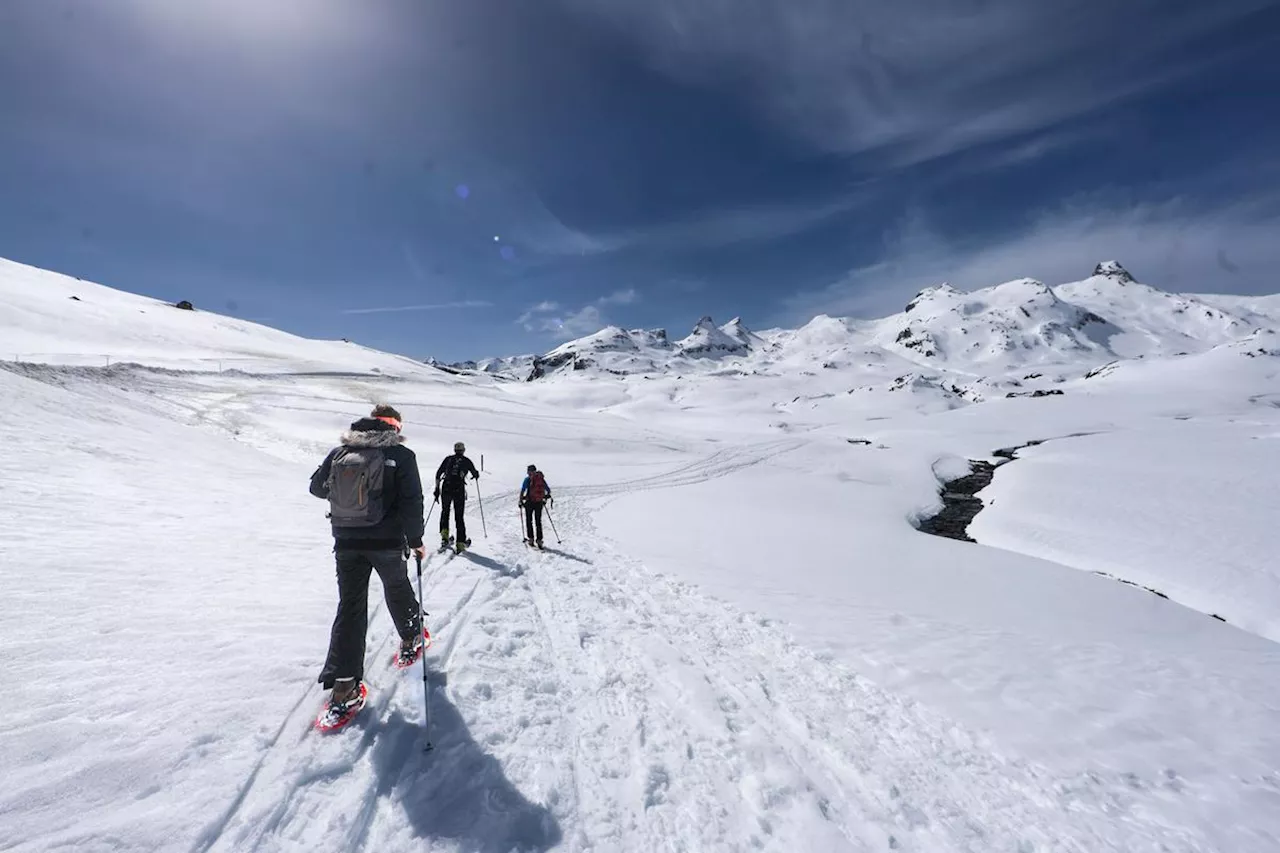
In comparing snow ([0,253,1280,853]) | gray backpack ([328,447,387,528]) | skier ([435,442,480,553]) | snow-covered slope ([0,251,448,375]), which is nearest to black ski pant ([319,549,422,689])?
gray backpack ([328,447,387,528])

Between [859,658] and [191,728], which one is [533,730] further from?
[859,658]

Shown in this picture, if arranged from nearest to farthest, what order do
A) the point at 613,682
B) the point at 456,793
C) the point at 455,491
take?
the point at 456,793, the point at 613,682, the point at 455,491

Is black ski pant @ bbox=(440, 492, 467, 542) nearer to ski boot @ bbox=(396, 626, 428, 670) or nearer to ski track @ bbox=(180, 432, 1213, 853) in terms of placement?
ski track @ bbox=(180, 432, 1213, 853)

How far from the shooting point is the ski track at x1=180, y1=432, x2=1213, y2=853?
3.85 m

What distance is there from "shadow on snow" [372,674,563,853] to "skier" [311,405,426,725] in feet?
2.15

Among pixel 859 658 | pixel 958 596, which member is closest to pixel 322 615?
pixel 859 658

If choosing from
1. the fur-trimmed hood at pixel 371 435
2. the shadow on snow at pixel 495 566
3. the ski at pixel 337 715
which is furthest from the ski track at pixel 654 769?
the shadow on snow at pixel 495 566

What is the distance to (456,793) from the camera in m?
4.05

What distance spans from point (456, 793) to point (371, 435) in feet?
10.4

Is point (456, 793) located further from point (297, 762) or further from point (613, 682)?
point (613, 682)

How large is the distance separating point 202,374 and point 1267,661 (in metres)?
66.4

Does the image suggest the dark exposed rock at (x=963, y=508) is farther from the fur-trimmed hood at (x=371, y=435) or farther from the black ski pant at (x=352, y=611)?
the fur-trimmed hood at (x=371, y=435)

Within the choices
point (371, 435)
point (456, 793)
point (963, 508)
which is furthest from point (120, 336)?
point (963, 508)

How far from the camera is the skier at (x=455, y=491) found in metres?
11.4
